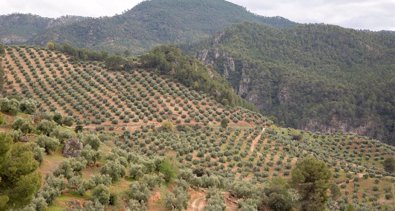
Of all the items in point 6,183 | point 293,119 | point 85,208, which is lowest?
point 293,119

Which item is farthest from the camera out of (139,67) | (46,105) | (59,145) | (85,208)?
(139,67)

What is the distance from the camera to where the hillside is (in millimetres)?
26078

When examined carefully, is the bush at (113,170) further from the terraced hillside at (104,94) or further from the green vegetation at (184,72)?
the green vegetation at (184,72)

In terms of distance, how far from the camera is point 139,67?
88125 millimetres

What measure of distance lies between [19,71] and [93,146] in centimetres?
5334

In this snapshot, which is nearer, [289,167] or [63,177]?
[63,177]

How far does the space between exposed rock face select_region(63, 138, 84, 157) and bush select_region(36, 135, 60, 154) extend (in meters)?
1.01

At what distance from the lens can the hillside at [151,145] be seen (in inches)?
1027

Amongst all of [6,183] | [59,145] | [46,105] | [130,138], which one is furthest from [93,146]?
[46,105]

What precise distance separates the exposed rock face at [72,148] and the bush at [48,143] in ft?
3.32

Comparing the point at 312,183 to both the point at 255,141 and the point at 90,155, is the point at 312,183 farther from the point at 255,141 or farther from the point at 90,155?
the point at 255,141

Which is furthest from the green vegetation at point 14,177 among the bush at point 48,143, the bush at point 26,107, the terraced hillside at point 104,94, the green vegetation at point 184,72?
the green vegetation at point 184,72

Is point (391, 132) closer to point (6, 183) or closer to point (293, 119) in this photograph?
point (293, 119)

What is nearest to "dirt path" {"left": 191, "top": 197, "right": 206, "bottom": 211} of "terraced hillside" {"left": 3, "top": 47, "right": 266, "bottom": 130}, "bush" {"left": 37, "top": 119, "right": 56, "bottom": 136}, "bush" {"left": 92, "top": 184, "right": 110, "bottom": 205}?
"bush" {"left": 92, "top": 184, "right": 110, "bottom": 205}
